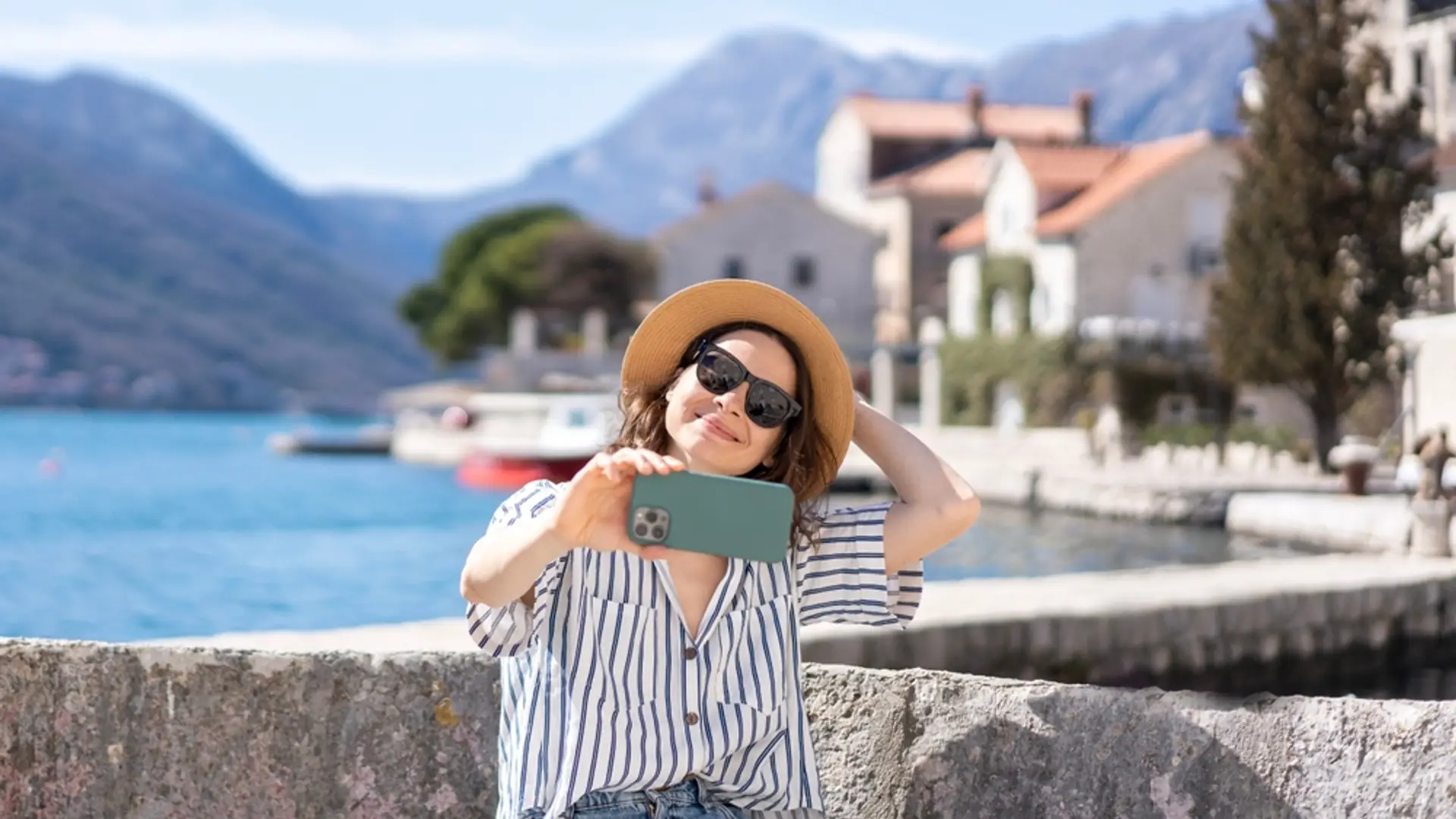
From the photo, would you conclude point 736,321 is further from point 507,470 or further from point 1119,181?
point 1119,181

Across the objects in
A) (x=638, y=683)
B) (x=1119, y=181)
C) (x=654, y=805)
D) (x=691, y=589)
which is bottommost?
(x=654, y=805)

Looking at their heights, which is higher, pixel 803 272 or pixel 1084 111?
pixel 1084 111

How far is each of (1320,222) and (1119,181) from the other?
21637 millimetres

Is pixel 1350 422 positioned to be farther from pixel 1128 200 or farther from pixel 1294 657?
pixel 1294 657

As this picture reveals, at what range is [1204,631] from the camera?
1459 cm

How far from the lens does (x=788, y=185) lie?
243 ft

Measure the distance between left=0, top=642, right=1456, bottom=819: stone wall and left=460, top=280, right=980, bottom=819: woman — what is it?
0.46 meters

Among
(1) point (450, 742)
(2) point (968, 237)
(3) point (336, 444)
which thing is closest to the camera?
(1) point (450, 742)

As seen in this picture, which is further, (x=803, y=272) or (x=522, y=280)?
(x=522, y=280)

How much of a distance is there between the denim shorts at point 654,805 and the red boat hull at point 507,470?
4623cm

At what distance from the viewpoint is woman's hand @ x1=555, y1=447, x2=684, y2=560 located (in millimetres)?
3125

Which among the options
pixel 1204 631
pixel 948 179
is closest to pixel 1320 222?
pixel 1204 631

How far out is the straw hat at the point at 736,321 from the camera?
12.1 ft

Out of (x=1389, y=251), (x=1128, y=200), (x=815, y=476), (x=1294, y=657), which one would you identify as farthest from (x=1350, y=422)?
(x=815, y=476)
